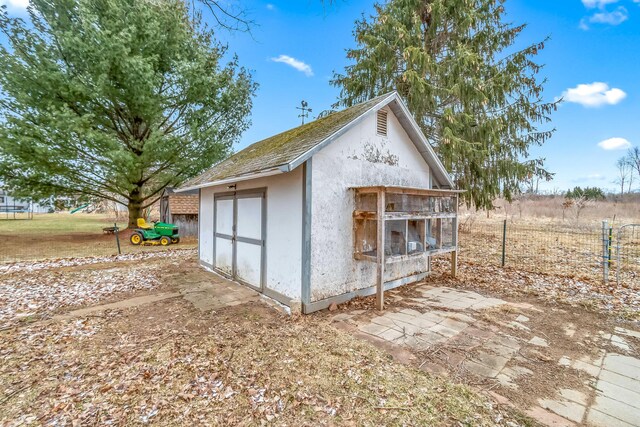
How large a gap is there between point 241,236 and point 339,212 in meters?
2.55

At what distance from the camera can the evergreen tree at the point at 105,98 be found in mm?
11625

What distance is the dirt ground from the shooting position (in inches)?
100

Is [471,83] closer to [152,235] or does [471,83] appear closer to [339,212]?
[339,212]

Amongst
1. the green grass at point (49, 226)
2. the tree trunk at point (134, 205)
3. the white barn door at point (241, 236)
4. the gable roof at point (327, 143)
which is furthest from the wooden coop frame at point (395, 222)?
the green grass at point (49, 226)

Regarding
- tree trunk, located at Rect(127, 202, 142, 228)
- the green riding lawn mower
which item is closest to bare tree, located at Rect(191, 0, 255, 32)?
the green riding lawn mower

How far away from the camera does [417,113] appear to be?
38.1 ft

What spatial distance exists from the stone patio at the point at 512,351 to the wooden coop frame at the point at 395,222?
0.84 metres

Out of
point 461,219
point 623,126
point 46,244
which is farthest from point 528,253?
point 46,244

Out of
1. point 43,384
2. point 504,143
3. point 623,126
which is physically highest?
point 623,126

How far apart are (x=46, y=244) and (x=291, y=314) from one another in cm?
1458

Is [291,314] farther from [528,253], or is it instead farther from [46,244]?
[46,244]

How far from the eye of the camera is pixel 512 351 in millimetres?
3699

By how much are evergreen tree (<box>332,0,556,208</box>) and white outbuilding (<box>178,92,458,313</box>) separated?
5.08 metres

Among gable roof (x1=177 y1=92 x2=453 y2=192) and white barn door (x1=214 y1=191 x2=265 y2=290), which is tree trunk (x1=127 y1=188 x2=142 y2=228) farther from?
white barn door (x1=214 y1=191 x2=265 y2=290)
